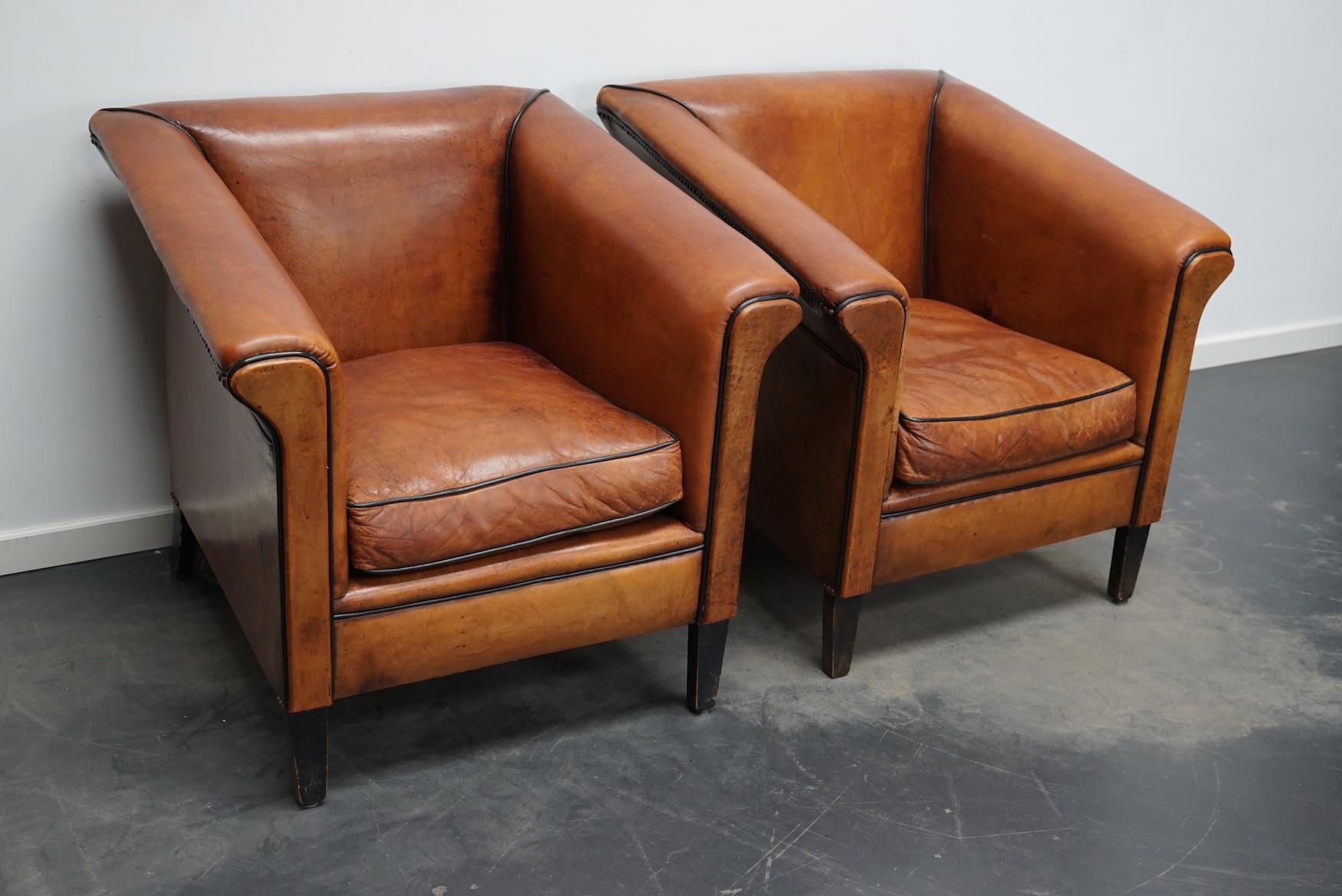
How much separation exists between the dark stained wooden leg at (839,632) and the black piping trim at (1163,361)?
1.99 ft

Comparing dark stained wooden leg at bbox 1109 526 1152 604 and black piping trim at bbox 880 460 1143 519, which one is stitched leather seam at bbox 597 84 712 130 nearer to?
black piping trim at bbox 880 460 1143 519

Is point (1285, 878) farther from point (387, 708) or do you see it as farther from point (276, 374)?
point (276, 374)

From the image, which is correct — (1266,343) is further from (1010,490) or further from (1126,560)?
(1010,490)

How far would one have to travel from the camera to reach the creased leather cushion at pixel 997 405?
212cm

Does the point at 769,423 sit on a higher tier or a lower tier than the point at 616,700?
higher

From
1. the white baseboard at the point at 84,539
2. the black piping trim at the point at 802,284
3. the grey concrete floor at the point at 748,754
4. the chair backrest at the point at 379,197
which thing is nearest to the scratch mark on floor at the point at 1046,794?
the grey concrete floor at the point at 748,754

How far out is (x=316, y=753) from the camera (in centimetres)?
184

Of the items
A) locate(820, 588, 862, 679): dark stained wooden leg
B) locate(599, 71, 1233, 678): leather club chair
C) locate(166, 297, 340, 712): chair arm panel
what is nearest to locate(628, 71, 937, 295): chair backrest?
locate(599, 71, 1233, 678): leather club chair

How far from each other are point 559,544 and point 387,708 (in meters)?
0.45

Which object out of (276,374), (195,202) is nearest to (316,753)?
(276,374)

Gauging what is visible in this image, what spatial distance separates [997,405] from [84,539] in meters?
1.66

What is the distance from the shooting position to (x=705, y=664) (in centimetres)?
210

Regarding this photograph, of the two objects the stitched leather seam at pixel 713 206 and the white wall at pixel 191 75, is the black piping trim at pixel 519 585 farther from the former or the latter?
the white wall at pixel 191 75

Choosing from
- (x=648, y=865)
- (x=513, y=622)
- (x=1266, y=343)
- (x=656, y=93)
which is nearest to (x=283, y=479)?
(x=513, y=622)
